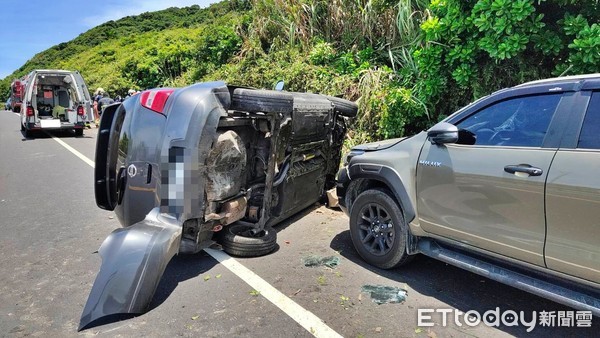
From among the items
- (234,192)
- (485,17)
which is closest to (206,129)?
(234,192)

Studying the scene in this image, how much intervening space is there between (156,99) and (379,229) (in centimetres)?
245

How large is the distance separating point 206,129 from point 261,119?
2.79 feet

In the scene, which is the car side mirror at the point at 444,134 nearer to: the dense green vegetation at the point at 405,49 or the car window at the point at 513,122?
the car window at the point at 513,122

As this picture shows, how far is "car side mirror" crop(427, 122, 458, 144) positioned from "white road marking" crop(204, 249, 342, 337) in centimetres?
173

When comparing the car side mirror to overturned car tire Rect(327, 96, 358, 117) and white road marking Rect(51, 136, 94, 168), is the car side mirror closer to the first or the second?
overturned car tire Rect(327, 96, 358, 117)

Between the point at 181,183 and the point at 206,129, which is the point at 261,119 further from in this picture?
the point at 181,183

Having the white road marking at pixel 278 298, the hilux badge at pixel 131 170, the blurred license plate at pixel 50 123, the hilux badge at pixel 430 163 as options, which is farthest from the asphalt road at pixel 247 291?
the blurred license plate at pixel 50 123

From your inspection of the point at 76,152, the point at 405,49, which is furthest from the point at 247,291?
the point at 76,152

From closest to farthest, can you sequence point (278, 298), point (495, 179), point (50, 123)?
1. point (495, 179)
2. point (278, 298)
3. point (50, 123)

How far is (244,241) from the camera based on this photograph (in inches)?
166

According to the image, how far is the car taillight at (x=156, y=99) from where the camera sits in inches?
146

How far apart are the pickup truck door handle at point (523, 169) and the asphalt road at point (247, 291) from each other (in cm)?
119

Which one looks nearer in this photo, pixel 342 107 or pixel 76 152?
pixel 342 107

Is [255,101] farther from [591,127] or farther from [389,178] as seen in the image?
[591,127]
